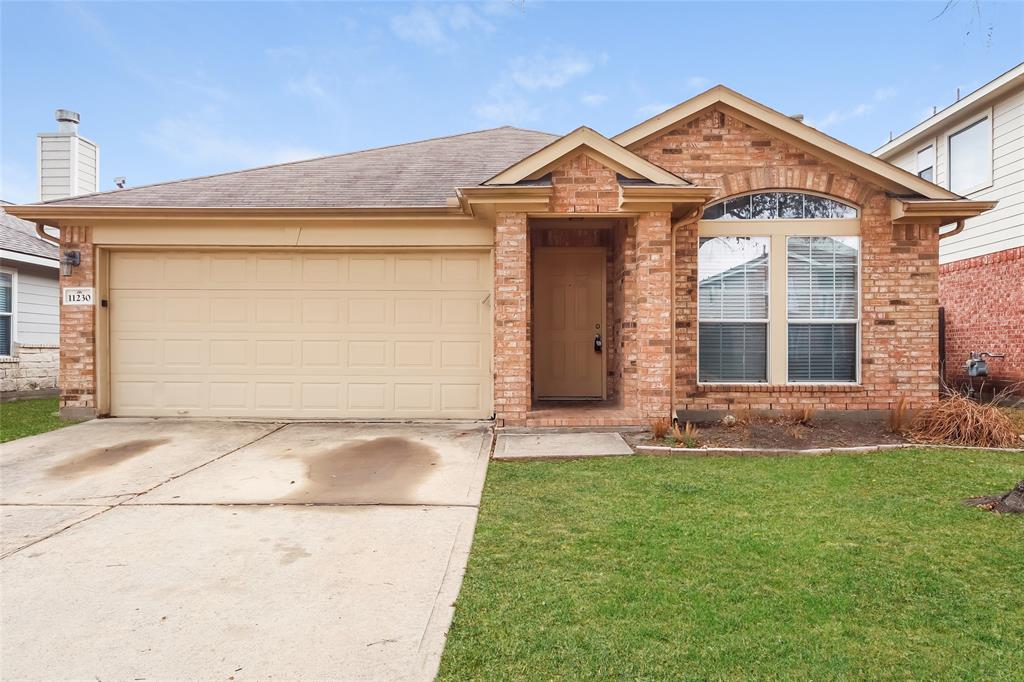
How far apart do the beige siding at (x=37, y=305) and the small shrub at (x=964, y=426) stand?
1534 cm

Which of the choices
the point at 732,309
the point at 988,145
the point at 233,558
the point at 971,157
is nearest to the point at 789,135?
the point at 732,309

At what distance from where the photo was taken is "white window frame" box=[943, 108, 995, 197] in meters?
10.3

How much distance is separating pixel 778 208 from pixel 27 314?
14.0 metres

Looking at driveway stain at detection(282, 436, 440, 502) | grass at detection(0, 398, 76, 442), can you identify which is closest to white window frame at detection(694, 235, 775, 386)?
driveway stain at detection(282, 436, 440, 502)

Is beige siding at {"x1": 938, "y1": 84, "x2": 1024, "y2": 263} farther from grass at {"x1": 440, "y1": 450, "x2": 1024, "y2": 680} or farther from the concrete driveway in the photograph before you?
the concrete driveway

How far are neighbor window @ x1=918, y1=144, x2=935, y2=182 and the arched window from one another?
698cm

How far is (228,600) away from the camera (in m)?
2.83

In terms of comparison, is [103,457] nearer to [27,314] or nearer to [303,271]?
[303,271]

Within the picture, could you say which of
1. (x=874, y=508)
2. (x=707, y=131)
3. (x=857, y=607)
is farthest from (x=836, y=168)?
(x=857, y=607)

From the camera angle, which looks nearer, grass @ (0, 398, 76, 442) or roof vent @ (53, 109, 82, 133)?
grass @ (0, 398, 76, 442)

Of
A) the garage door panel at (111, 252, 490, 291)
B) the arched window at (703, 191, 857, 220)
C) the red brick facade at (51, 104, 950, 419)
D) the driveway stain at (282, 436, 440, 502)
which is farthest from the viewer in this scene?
the garage door panel at (111, 252, 490, 291)

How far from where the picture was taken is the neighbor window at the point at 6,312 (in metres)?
10.2

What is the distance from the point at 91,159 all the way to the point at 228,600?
1414 centimetres

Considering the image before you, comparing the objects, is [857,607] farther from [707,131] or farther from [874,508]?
[707,131]
